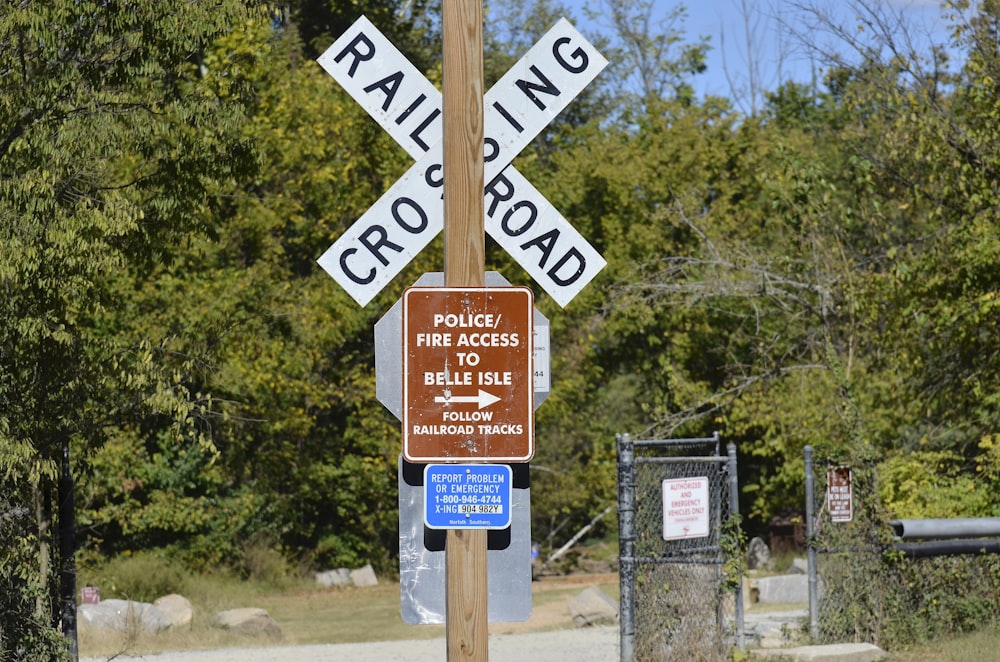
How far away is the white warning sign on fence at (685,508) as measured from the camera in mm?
11898

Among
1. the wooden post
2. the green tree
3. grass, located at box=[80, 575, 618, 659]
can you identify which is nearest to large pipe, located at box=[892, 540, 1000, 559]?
grass, located at box=[80, 575, 618, 659]

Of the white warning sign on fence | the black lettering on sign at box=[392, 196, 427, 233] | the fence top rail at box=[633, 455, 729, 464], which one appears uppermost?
the black lettering on sign at box=[392, 196, 427, 233]

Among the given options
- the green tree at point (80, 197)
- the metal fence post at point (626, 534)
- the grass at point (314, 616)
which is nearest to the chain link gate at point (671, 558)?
the metal fence post at point (626, 534)

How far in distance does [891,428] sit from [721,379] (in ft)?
36.2

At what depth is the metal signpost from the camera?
452 centimetres

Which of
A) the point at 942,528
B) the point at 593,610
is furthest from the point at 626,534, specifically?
the point at 593,610

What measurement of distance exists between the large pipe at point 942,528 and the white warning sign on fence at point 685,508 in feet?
8.46

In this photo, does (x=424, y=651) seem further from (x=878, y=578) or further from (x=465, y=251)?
(x=465, y=251)

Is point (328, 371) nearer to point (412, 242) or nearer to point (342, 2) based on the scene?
point (342, 2)

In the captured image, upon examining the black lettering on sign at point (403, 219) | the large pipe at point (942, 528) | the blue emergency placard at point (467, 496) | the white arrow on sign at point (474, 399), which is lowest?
the large pipe at point (942, 528)

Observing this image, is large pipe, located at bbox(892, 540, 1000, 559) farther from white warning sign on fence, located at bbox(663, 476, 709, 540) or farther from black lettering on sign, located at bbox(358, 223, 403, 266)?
black lettering on sign, located at bbox(358, 223, 403, 266)

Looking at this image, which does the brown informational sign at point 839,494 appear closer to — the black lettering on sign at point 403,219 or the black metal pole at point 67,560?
the black metal pole at point 67,560

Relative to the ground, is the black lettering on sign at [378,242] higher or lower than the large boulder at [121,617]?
higher

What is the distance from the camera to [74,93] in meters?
10.2
